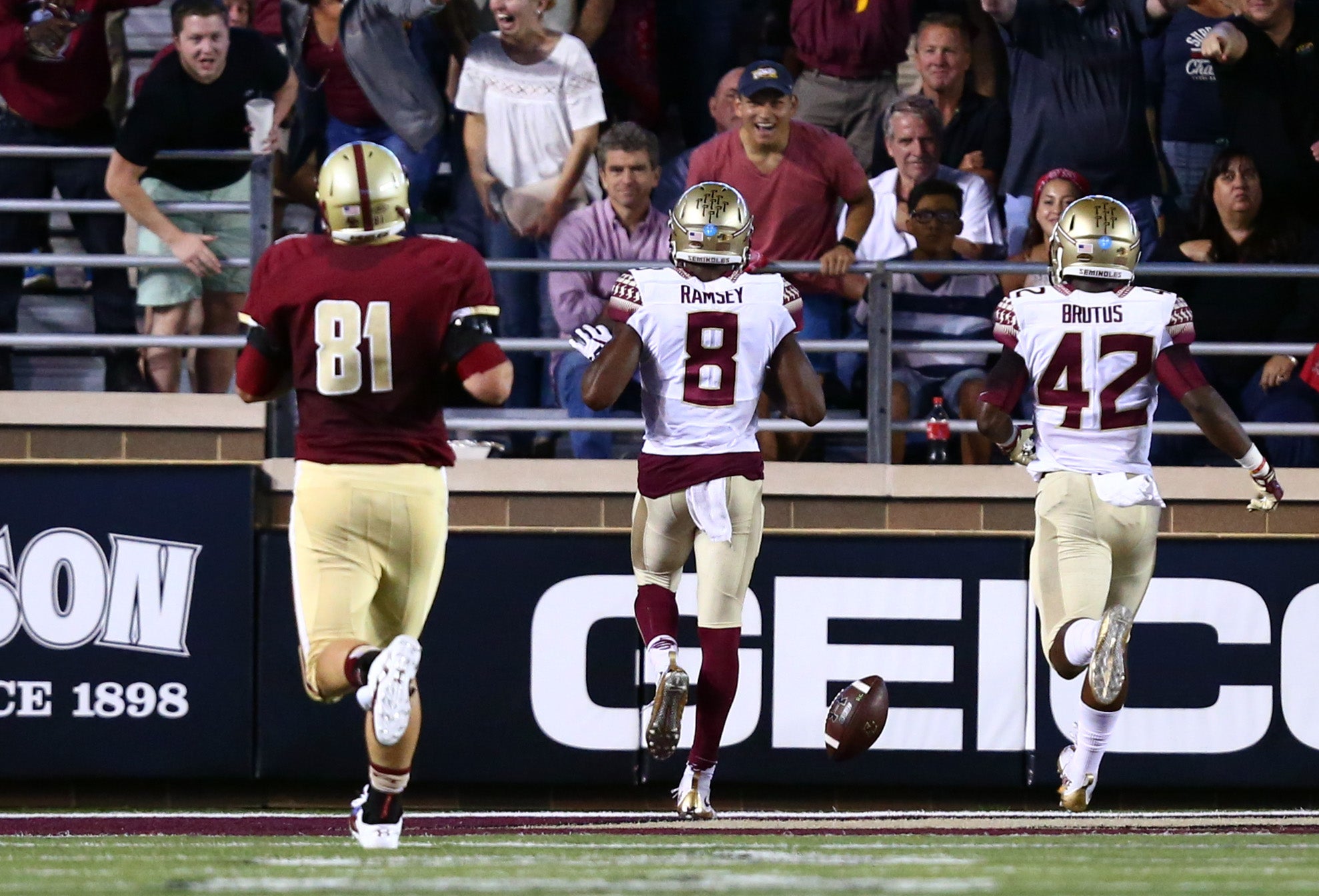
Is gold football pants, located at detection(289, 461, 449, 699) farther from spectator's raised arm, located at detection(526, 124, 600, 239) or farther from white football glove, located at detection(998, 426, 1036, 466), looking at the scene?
spectator's raised arm, located at detection(526, 124, 600, 239)

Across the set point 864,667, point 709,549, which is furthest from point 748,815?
point 709,549

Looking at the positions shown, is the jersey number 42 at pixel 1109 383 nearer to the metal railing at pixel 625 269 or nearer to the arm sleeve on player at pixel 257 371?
the metal railing at pixel 625 269

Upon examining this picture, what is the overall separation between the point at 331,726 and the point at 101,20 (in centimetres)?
306

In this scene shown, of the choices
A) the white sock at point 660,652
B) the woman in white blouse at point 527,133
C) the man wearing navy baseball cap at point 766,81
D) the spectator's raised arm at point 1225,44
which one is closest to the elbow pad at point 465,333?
the white sock at point 660,652

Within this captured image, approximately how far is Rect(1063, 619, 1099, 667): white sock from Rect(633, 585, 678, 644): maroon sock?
1304 millimetres

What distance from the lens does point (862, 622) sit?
859cm

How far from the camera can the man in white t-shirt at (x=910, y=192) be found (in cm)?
874

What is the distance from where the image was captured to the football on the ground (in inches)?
298

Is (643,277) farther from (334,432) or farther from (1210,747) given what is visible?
(1210,747)

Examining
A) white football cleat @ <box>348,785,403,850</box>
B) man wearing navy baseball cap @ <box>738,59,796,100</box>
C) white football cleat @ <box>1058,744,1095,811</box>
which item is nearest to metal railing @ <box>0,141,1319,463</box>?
man wearing navy baseball cap @ <box>738,59,796,100</box>

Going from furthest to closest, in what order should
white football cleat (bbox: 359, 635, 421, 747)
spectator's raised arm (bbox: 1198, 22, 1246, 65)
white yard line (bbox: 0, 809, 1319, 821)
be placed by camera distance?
spectator's raised arm (bbox: 1198, 22, 1246, 65), white yard line (bbox: 0, 809, 1319, 821), white football cleat (bbox: 359, 635, 421, 747)

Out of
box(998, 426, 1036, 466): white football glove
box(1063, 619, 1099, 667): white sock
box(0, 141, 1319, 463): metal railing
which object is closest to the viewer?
box(1063, 619, 1099, 667): white sock

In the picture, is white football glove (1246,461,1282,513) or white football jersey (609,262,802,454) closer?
white football jersey (609,262,802,454)

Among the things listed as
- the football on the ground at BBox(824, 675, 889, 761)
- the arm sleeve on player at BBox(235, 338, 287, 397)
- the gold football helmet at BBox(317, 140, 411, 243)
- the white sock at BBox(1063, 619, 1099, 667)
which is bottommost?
the football on the ground at BBox(824, 675, 889, 761)
